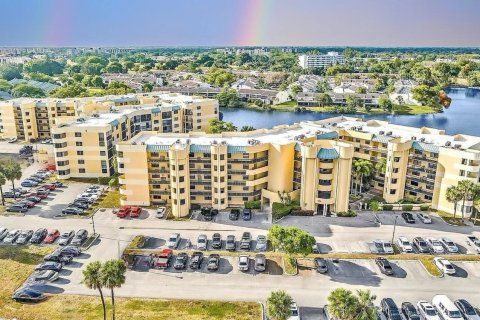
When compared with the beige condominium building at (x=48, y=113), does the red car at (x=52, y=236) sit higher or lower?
lower

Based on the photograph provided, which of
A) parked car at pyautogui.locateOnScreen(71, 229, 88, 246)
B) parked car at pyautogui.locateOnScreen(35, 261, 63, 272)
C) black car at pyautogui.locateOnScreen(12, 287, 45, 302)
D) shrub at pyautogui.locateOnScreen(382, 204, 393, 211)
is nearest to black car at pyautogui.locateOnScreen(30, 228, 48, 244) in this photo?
parked car at pyautogui.locateOnScreen(71, 229, 88, 246)

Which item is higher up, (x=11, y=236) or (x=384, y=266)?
(x=384, y=266)

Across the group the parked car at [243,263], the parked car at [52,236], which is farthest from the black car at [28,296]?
the parked car at [243,263]

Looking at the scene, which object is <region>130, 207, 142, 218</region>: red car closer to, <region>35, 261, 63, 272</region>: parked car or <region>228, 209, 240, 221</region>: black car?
<region>228, 209, 240, 221</region>: black car

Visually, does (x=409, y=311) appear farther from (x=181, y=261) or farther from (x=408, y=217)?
(x=181, y=261)

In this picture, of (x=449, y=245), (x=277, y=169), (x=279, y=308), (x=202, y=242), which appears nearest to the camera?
(x=279, y=308)

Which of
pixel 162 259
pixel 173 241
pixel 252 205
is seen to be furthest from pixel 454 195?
pixel 162 259

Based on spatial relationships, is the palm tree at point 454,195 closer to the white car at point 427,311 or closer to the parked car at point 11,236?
the white car at point 427,311
